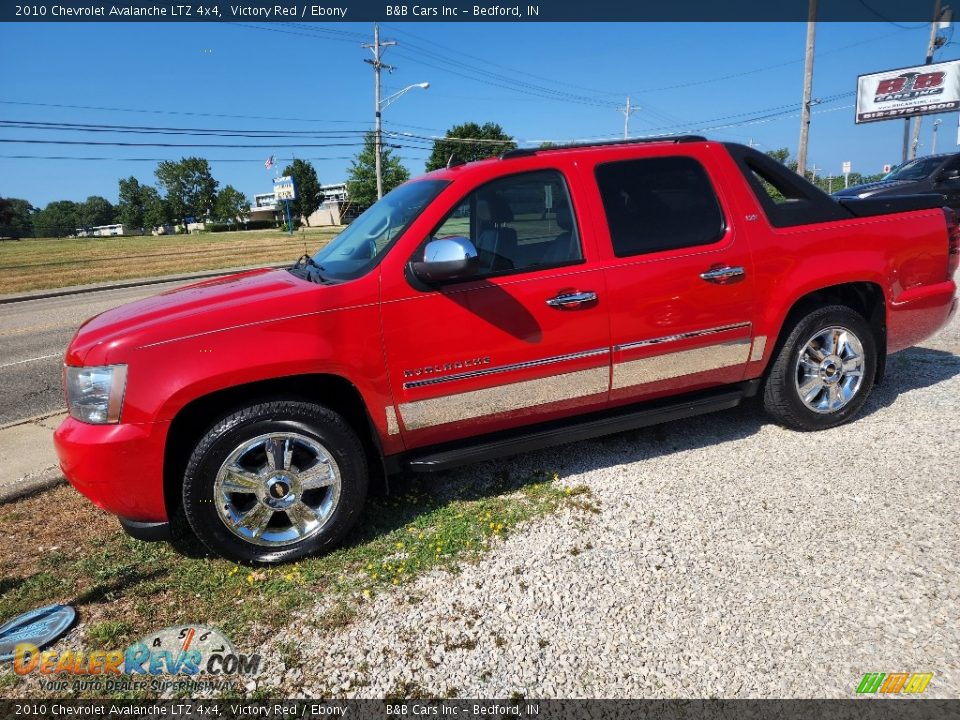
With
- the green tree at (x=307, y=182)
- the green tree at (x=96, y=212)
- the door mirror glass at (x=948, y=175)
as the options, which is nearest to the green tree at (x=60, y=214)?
the green tree at (x=96, y=212)

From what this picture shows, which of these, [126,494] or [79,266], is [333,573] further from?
[79,266]

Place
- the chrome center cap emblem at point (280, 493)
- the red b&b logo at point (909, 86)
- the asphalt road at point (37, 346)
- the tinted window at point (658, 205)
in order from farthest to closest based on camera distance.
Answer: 1. the red b&b logo at point (909, 86)
2. the asphalt road at point (37, 346)
3. the tinted window at point (658, 205)
4. the chrome center cap emblem at point (280, 493)

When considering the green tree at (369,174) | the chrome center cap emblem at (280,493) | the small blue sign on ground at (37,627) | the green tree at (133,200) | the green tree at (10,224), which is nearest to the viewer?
the small blue sign on ground at (37,627)

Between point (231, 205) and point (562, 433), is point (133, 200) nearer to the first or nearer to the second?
point (231, 205)

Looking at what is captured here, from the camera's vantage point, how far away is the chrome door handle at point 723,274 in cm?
352

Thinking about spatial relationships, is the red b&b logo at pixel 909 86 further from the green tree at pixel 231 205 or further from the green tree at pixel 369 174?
the green tree at pixel 231 205

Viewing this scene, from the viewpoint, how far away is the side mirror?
287 cm

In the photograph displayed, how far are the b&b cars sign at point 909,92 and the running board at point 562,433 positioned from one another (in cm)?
4273

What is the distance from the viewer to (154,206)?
362 ft

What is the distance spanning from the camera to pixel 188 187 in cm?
Result: 11269

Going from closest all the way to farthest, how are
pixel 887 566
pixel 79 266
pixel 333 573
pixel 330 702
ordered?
pixel 330 702
pixel 887 566
pixel 333 573
pixel 79 266

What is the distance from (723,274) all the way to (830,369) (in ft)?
3.81

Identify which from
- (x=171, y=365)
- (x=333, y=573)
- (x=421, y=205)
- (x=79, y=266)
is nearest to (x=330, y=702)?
(x=333, y=573)

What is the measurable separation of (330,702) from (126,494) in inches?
54.5
